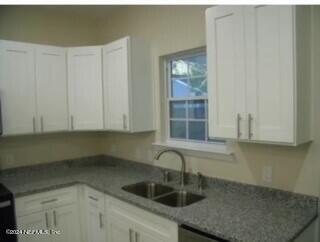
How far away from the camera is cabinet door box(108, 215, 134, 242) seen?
218cm

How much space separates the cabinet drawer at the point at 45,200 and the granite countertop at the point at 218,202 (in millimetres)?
62

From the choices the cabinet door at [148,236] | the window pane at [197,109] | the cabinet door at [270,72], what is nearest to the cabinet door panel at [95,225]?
the cabinet door at [148,236]

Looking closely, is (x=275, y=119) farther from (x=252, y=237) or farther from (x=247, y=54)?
(x=252, y=237)

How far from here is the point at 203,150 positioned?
238 centimetres

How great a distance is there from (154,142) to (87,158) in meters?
1.14

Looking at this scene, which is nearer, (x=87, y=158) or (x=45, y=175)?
(x=45, y=175)

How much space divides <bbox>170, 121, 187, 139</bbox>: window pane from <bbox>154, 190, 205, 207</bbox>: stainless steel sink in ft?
2.09

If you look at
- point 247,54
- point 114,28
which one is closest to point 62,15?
point 114,28

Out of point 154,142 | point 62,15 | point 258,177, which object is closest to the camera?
point 258,177

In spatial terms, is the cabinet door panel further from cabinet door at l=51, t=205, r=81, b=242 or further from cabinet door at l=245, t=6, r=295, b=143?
cabinet door at l=245, t=6, r=295, b=143

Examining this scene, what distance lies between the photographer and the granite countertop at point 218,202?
1.53 metres

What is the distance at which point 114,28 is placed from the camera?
3330 mm

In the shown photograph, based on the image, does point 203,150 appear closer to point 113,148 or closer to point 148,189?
point 148,189

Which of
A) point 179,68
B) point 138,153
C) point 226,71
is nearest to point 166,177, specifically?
point 138,153
